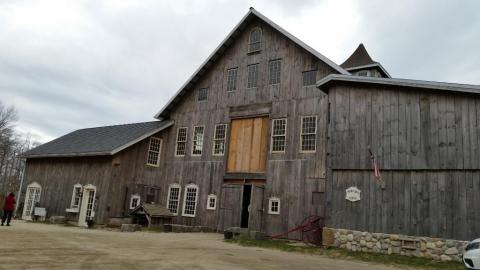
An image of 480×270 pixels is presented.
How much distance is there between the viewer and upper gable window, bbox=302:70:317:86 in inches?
814

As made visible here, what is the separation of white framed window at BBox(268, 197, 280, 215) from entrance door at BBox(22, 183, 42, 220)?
16.7 meters

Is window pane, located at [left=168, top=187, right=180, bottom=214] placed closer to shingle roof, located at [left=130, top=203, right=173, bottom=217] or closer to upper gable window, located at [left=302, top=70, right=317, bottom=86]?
shingle roof, located at [left=130, top=203, right=173, bottom=217]

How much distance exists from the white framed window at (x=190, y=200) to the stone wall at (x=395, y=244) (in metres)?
9.89

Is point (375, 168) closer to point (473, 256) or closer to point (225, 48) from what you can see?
point (473, 256)

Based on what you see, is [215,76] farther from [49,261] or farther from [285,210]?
[49,261]

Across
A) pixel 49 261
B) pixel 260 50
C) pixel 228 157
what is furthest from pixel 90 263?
pixel 260 50

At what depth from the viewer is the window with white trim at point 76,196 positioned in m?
25.1

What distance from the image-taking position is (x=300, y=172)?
1977 centimetres

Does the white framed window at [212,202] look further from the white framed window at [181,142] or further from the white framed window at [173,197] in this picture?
the white framed window at [181,142]

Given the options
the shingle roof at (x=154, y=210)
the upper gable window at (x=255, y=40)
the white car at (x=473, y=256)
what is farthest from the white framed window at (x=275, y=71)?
the white car at (x=473, y=256)

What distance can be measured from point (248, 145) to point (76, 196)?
11623 millimetres

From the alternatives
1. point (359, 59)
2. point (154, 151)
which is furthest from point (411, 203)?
A: point (359, 59)

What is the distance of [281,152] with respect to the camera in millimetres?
20812

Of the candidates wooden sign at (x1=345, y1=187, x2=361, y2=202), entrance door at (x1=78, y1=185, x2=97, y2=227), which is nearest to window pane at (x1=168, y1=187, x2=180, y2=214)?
entrance door at (x1=78, y1=185, x2=97, y2=227)
